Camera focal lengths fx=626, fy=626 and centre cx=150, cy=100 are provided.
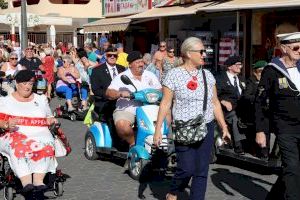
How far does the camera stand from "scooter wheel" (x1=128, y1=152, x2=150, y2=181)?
733 cm

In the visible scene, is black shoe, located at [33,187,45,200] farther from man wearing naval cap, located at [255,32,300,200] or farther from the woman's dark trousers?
man wearing naval cap, located at [255,32,300,200]

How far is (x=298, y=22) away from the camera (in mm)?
14516

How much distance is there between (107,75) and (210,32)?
9.64 m

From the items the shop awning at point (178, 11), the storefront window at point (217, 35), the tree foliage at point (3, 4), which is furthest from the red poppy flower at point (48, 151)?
the tree foliage at point (3, 4)

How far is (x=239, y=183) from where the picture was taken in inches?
288

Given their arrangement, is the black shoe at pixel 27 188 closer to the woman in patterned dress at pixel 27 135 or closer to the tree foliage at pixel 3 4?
the woman in patterned dress at pixel 27 135

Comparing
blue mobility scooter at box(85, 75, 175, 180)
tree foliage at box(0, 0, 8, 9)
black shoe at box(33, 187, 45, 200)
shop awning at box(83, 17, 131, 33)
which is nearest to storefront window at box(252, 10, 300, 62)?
shop awning at box(83, 17, 131, 33)

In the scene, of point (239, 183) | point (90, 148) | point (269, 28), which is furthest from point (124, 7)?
point (239, 183)

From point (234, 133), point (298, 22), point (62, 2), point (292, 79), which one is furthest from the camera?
point (62, 2)

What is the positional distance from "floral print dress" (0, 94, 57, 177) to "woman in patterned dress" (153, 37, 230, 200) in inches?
44.5

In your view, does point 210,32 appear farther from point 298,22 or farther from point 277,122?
point 277,122

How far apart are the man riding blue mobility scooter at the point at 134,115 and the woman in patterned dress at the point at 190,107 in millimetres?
1633

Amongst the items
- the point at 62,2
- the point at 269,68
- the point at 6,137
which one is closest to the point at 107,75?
the point at 6,137

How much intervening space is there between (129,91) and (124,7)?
62.0ft
